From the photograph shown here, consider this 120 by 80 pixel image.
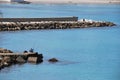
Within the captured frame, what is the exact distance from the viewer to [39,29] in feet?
81.3

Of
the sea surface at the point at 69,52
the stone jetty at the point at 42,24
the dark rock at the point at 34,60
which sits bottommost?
the stone jetty at the point at 42,24

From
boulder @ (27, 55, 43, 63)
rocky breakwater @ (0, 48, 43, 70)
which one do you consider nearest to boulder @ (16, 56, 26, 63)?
rocky breakwater @ (0, 48, 43, 70)

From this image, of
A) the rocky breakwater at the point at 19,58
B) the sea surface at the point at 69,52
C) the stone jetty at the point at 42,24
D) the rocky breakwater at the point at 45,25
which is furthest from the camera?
the stone jetty at the point at 42,24

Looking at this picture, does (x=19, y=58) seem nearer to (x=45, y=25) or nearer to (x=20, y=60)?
(x=20, y=60)

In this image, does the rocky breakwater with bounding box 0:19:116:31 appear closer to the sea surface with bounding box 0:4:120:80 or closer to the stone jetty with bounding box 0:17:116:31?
the stone jetty with bounding box 0:17:116:31

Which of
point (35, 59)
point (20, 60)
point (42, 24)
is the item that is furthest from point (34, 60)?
point (42, 24)

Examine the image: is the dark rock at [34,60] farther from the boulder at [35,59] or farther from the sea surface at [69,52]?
the sea surface at [69,52]

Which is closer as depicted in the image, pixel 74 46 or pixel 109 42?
pixel 74 46

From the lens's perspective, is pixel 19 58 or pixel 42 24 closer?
pixel 19 58

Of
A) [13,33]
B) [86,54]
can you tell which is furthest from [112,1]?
[86,54]

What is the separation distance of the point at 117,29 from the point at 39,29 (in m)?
3.70

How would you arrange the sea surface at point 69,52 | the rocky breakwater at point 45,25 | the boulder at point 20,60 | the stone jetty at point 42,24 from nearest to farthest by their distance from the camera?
the sea surface at point 69,52 < the boulder at point 20,60 < the rocky breakwater at point 45,25 < the stone jetty at point 42,24

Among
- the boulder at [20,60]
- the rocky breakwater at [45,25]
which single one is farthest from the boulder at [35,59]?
the rocky breakwater at [45,25]

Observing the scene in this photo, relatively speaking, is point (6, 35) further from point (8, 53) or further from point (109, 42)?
point (8, 53)
